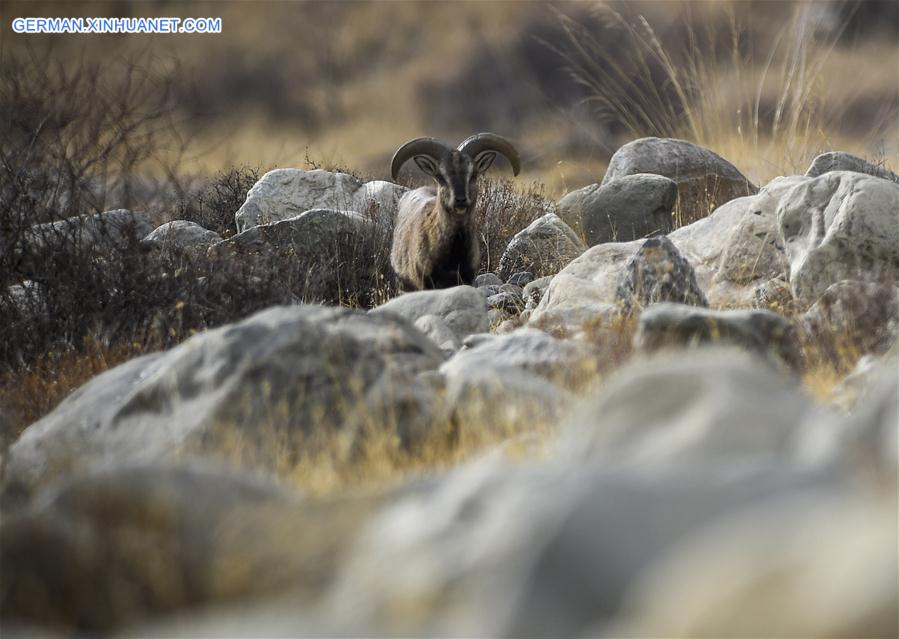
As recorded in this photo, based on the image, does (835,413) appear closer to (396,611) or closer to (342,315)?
(342,315)

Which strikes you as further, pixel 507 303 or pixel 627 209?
pixel 627 209

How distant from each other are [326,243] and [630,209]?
12.1ft

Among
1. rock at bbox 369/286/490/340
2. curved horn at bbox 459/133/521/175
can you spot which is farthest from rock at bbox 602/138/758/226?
rock at bbox 369/286/490/340

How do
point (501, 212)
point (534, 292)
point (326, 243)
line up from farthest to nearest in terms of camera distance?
point (501, 212), point (326, 243), point (534, 292)

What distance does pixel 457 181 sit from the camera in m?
11.9

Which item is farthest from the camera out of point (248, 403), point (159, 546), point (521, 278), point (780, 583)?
point (521, 278)

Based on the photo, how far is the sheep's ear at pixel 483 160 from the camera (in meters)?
12.4

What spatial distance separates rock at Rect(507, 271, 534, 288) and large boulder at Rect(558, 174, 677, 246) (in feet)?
4.49

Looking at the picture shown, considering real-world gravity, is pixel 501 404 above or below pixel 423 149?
below

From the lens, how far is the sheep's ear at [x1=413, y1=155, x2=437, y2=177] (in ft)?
40.7

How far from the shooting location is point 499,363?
18.3 ft

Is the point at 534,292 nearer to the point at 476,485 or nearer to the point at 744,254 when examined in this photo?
the point at 744,254

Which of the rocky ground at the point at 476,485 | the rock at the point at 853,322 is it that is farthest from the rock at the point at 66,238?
the rock at the point at 853,322

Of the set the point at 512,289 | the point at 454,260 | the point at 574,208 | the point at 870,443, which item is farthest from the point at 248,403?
the point at 574,208
